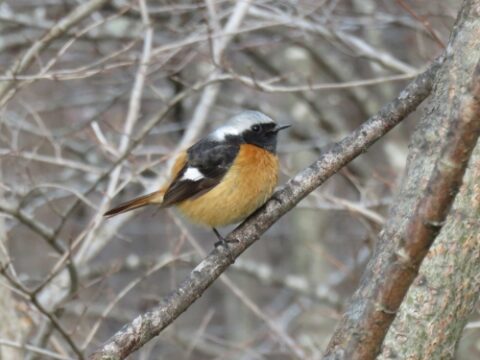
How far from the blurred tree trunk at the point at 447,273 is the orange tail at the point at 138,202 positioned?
2508 millimetres

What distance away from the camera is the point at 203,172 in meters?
4.81

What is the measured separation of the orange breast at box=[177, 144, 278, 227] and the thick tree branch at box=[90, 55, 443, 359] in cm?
39

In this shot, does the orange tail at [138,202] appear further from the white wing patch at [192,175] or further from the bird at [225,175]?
the white wing patch at [192,175]

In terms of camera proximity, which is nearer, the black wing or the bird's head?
the black wing

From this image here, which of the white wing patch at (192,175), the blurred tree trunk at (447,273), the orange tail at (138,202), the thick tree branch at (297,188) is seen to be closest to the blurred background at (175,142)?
the orange tail at (138,202)

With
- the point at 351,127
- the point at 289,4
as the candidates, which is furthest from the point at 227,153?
the point at 351,127

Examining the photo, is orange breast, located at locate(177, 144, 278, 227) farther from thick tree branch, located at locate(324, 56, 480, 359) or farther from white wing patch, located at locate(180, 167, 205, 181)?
thick tree branch, located at locate(324, 56, 480, 359)

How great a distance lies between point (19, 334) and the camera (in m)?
4.88

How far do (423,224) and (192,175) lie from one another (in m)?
3.09

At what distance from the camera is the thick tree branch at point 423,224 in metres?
1.79

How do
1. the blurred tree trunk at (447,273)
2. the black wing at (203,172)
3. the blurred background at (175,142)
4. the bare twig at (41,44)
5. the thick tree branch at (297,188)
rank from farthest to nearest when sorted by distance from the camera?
the blurred background at (175,142) → the bare twig at (41,44) → the black wing at (203,172) → the thick tree branch at (297,188) → the blurred tree trunk at (447,273)

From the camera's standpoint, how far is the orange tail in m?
4.89

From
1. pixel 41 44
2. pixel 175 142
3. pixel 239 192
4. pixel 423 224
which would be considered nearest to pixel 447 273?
pixel 423 224

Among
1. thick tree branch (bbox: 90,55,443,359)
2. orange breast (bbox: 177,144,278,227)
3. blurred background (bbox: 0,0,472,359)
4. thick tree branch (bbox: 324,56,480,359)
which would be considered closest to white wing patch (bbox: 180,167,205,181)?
orange breast (bbox: 177,144,278,227)
